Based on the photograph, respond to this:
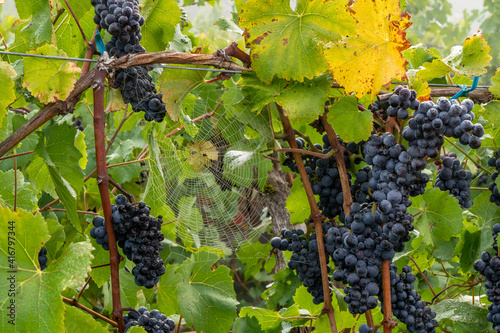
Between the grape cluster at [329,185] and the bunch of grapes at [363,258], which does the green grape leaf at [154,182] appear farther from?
the bunch of grapes at [363,258]

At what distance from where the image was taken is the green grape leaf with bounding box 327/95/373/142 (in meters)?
1.38

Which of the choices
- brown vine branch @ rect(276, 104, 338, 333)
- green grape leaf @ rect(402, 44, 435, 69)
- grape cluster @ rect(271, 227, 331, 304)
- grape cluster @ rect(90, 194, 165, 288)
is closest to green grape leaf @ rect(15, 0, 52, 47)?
grape cluster @ rect(90, 194, 165, 288)

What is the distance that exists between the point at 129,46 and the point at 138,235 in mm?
584

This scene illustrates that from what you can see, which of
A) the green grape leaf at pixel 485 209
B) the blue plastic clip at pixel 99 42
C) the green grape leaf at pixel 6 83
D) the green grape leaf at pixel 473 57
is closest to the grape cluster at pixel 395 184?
the green grape leaf at pixel 473 57

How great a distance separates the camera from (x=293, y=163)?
5.43 feet

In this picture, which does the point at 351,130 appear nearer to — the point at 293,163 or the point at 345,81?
the point at 345,81

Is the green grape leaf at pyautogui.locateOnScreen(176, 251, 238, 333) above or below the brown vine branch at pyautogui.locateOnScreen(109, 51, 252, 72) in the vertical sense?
below

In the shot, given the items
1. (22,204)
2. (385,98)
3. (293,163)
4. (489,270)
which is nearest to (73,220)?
(22,204)

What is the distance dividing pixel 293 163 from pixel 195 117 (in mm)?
806

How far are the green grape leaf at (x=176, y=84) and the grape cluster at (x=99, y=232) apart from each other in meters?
0.39

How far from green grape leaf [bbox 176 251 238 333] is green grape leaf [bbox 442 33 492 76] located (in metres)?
1.12

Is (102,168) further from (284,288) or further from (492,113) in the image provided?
(492,113)

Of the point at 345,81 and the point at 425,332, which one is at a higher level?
the point at 345,81

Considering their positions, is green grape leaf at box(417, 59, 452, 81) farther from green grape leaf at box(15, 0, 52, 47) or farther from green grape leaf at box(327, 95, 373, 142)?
green grape leaf at box(15, 0, 52, 47)
